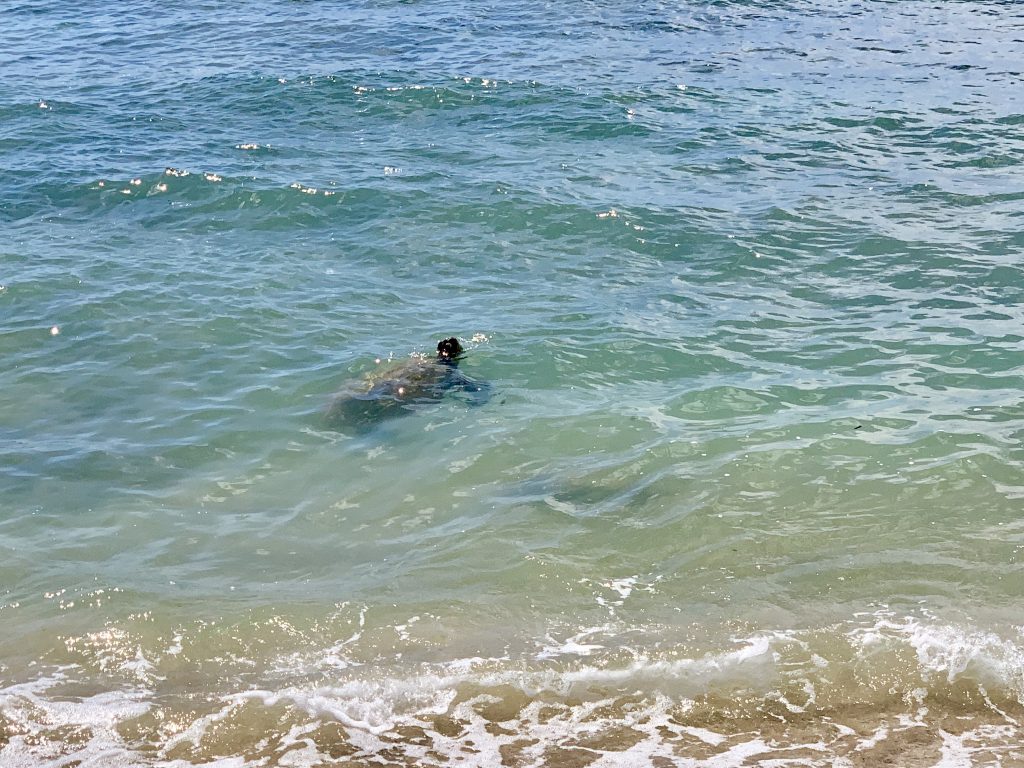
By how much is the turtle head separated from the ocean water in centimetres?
36

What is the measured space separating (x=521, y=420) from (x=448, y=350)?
4.35 ft

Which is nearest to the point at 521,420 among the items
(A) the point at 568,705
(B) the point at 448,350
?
(B) the point at 448,350

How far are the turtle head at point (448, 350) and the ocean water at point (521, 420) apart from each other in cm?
36

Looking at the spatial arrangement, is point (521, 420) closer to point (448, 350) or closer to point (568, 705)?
point (448, 350)

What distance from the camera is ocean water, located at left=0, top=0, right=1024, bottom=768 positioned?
720 cm

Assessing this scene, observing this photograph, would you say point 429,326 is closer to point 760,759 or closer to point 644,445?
point 644,445

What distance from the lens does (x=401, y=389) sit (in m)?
11.2

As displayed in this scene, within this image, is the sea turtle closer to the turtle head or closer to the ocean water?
the turtle head

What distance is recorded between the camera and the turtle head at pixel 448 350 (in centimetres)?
1155

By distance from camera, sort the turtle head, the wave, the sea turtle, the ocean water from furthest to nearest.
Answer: the turtle head → the sea turtle → the ocean water → the wave

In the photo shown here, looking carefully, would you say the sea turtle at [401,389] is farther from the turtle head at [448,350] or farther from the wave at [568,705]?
the wave at [568,705]

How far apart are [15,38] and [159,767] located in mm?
22960

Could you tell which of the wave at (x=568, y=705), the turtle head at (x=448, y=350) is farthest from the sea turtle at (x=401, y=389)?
the wave at (x=568, y=705)

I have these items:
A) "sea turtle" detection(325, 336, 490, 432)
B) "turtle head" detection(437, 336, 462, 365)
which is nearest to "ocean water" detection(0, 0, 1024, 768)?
"sea turtle" detection(325, 336, 490, 432)
